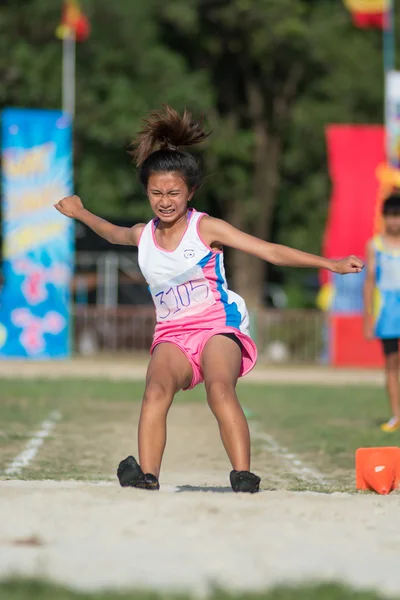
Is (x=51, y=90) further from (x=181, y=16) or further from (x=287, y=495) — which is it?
(x=287, y=495)

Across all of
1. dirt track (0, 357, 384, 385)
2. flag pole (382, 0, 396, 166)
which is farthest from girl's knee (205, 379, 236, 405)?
flag pole (382, 0, 396, 166)

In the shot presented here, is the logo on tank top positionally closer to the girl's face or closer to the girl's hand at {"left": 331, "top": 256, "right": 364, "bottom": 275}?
the girl's face

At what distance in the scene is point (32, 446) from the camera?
955 centimetres

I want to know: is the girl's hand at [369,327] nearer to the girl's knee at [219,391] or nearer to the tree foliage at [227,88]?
the girl's knee at [219,391]

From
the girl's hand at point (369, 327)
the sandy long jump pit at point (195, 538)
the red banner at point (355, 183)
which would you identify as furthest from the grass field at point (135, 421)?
the red banner at point (355, 183)

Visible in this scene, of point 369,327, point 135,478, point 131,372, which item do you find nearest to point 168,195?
point 135,478

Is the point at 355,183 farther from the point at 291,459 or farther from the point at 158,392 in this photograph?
the point at 158,392

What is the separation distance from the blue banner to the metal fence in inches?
104

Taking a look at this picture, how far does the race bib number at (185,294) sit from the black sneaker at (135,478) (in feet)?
2.83

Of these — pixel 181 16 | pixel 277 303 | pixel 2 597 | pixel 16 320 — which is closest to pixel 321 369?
pixel 16 320

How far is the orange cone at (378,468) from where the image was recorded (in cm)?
680

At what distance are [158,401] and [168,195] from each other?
1111mm

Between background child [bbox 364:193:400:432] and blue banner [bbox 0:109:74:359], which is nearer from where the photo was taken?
background child [bbox 364:193:400:432]

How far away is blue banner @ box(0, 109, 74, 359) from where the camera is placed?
24484 mm
